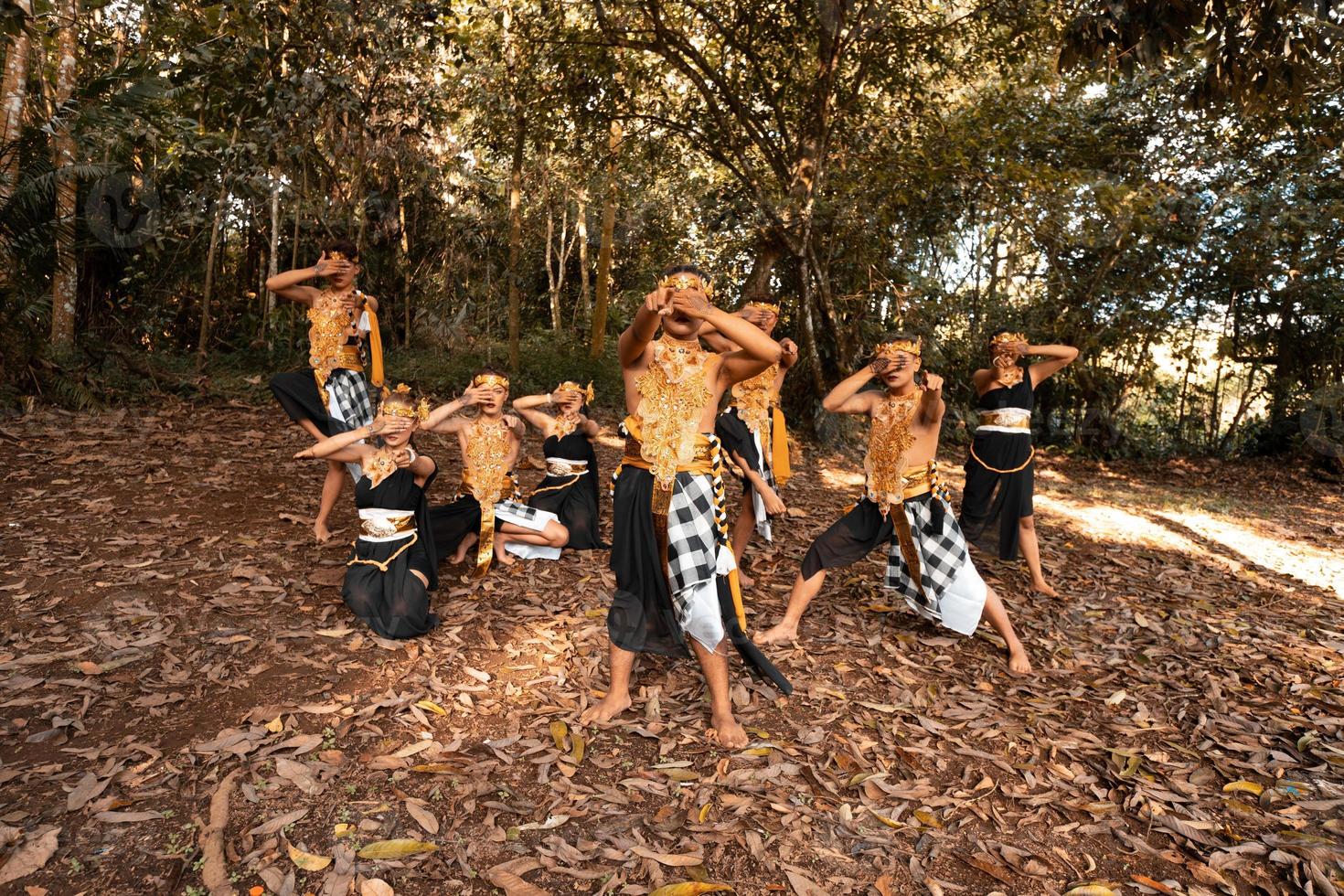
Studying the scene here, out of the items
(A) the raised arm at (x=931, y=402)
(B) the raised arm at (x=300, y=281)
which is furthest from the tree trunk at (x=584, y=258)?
(A) the raised arm at (x=931, y=402)

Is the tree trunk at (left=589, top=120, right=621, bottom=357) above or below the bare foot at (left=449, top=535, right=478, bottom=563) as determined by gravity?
above

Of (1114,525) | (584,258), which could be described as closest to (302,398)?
(1114,525)

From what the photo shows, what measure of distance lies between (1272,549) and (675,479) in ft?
23.5

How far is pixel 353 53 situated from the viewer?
7375mm

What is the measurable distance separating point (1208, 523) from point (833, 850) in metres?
7.72

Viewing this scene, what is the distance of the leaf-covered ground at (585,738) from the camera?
2758 millimetres

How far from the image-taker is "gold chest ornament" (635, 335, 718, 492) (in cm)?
333

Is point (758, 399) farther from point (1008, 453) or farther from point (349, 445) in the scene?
point (349, 445)

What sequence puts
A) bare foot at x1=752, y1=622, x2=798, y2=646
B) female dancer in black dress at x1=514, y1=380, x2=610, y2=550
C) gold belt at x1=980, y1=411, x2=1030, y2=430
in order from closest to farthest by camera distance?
bare foot at x1=752, y1=622, x2=798, y2=646
gold belt at x1=980, y1=411, x2=1030, y2=430
female dancer in black dress at x1=514, y1=380, x2=610, y2=550

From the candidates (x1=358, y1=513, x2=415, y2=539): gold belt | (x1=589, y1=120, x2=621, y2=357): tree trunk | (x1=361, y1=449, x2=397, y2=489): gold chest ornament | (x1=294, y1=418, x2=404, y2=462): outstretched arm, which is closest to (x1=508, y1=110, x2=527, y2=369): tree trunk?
(x1=589, y1=120, x2=621, y2=357): tree trunk

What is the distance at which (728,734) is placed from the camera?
348cm

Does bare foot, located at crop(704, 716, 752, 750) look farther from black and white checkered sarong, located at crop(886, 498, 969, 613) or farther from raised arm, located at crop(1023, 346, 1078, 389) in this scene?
raised arm, located at crop(1023, 346, 1078, 389)

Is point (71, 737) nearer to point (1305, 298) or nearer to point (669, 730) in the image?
point (669, 730)

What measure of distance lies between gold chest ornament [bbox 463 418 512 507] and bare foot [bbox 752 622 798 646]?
2.07 meters
